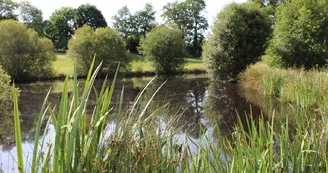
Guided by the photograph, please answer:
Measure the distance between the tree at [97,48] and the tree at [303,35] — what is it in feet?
44.5

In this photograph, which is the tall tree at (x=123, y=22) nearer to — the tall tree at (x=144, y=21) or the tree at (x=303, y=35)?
the tall tree at (x=144, y=21)

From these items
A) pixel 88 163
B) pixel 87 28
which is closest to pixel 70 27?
pixel 87 28

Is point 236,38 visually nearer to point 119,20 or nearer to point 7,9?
point 119,20

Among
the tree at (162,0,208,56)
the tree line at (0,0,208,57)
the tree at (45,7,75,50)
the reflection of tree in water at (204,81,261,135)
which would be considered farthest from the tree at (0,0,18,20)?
the reflection of tree in water at (204,81,261,135)

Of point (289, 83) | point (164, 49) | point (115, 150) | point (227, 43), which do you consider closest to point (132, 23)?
point (164, 49)

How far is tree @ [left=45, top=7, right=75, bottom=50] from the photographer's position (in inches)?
1903

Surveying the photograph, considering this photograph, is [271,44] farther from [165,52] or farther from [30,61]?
[30,61]

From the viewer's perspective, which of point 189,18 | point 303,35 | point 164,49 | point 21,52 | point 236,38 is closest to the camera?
point 303,35

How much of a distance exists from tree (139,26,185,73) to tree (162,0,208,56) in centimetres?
1803

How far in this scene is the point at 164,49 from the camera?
30.7 meters

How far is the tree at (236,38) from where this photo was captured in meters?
20.7

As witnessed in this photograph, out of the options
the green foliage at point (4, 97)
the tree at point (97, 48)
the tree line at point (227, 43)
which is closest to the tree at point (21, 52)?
the tree line at point (227, 43)

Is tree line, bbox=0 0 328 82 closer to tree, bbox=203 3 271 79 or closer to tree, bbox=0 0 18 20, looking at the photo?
tree, bbox=203 3 271 79

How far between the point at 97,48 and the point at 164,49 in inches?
257
